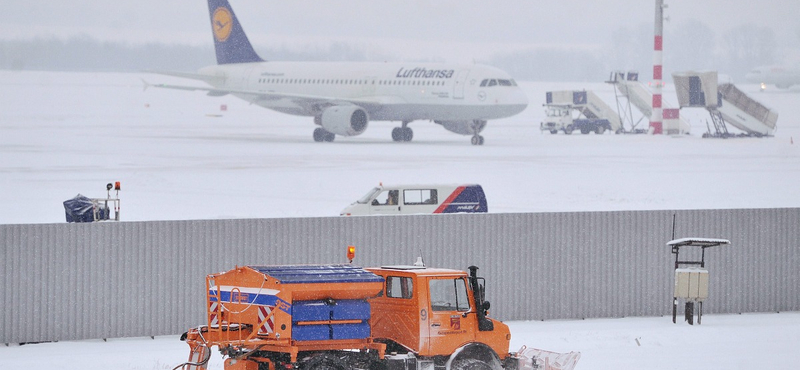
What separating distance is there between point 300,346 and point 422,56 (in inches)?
4322

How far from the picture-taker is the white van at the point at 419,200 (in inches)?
1073

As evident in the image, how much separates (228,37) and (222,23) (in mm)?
1455

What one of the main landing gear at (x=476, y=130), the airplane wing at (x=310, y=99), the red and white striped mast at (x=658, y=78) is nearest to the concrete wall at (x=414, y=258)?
the main landing gear at (x=476, y=130)

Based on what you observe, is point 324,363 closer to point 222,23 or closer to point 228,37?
point 228,37

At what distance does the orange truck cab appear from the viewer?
11055 mm

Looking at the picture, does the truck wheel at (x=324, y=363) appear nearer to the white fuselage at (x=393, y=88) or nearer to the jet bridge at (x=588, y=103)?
the white fuselage at (x=393, y=88)

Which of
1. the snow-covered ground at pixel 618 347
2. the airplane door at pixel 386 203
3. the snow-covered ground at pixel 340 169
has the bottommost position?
the snow-covered ground at pixel 618 347

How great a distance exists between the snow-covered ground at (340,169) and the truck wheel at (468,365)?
18176mm

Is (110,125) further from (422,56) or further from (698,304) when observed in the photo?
(698,304)

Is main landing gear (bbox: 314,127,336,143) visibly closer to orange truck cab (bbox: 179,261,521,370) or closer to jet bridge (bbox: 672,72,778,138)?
jet bridge (bbox: 672,72,778,138)

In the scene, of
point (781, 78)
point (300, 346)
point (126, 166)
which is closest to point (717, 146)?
point (126, 166)

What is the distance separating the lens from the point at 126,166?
46781 millimetres

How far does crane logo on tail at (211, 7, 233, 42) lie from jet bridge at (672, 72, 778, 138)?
3227 centimetres

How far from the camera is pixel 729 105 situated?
2891 inches
